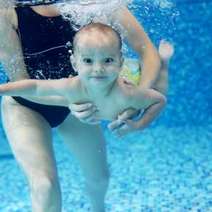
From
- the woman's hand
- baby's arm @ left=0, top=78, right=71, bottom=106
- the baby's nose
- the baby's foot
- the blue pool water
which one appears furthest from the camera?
the blue pool water

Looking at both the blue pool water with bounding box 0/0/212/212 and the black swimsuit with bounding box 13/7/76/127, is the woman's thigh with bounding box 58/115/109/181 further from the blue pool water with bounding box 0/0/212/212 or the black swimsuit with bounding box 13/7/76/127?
the blue pool water with bounding box 0/0/212/212

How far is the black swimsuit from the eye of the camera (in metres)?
3.67

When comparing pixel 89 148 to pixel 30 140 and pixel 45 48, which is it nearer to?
pixel 30 140

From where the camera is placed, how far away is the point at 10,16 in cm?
373

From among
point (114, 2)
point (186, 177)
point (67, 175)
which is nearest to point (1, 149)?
point (67, 175)

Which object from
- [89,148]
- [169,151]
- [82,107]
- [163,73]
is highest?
[163,73]

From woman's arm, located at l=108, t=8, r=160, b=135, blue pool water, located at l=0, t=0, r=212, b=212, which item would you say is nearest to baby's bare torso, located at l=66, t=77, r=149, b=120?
woman's arm, located at l=108, t=8, r=160, b=135

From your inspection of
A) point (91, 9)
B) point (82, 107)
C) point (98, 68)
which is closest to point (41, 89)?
point (82, 107)

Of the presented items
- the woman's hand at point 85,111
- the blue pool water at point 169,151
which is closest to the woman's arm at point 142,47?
the woman's hand at point 85,111

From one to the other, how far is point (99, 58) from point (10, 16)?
0.91 metres

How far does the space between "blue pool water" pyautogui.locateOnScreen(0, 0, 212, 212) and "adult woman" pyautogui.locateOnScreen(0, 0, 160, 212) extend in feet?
6.90

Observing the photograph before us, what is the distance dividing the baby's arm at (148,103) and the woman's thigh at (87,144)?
83cm

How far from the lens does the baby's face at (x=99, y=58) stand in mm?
3236

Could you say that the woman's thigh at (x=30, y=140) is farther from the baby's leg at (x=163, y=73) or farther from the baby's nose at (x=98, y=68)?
the baby's leg at (x=163, y=73)
